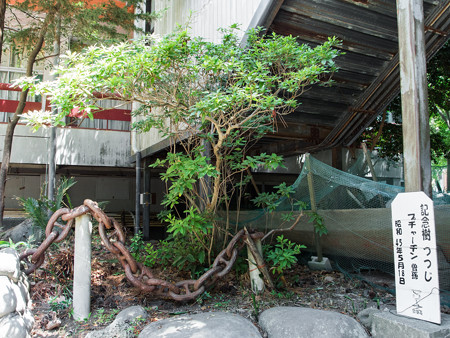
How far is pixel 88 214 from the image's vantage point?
4199 millimetres

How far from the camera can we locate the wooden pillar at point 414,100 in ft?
11.4

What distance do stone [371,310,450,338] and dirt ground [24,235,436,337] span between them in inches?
22.1

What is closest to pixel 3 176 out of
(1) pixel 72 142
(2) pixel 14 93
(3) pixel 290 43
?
(1) pixel 72 142

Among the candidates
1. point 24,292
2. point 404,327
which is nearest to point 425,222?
point 404,327

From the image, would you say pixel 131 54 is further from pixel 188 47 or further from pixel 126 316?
pixel 126 316

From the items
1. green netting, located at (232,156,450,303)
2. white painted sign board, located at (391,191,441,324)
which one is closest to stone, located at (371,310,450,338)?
white painted sign board, located at (391,191,441,324)

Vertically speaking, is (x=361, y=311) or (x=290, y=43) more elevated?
(x=290, y=43)

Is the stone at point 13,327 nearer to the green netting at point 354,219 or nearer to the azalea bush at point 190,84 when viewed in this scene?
the azalea bush at point 190,84

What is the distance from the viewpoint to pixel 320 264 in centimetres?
566

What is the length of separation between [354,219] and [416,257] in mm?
1651

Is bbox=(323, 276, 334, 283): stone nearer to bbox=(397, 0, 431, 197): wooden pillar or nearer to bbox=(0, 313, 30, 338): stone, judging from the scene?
bbox=(397, 0, 431, 197): wooden pillar

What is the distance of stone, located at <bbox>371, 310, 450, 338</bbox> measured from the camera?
118 inches

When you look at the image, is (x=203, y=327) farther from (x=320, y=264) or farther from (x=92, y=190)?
(x=92, y=190)

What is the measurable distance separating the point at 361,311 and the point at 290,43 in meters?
3.27
